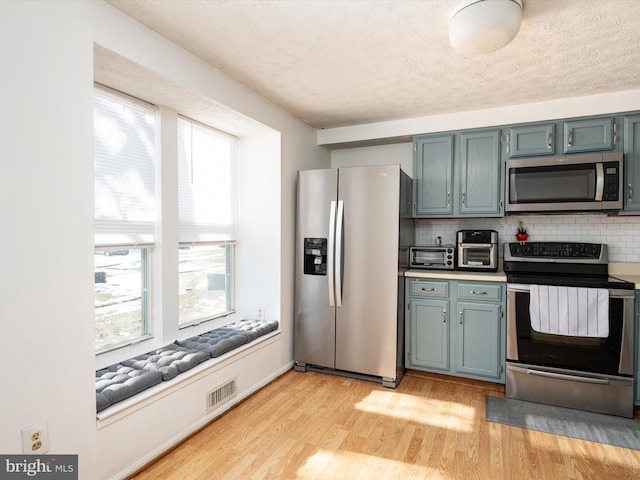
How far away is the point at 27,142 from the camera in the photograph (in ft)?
4.92

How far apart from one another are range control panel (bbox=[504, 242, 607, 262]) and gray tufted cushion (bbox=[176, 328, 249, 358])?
248 centimetres

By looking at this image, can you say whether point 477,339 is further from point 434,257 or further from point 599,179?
point 599,179

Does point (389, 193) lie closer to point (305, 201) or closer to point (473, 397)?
point (305, 201)

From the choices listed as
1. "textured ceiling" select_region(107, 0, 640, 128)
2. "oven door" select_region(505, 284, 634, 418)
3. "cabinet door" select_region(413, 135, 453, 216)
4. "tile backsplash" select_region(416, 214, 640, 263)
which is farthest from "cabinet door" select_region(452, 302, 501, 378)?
"textured ceiling" select_region(107, 0, 640, 128)

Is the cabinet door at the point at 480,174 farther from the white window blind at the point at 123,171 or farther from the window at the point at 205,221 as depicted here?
the white window blind at the point at 123,171

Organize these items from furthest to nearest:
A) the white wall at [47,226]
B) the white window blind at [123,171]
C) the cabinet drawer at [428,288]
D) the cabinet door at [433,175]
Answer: the cabinet door at [433,175], the cabinet drawer at [428,288], the white window blind at [123,171], the white wall at [47,226]

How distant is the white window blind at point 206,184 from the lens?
2.84 meters

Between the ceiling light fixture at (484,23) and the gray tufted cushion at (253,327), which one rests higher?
the ceiling light fixture at (484,23)

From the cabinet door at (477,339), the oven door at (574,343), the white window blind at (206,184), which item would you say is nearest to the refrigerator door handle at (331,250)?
the white window blind at (206,184)

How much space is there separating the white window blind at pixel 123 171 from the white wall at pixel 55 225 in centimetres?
46

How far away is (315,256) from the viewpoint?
11.1ft

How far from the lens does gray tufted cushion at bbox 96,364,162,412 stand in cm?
187

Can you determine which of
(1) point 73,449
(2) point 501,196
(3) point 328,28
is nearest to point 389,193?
(2) point 501,196

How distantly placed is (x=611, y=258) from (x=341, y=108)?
2.69m
